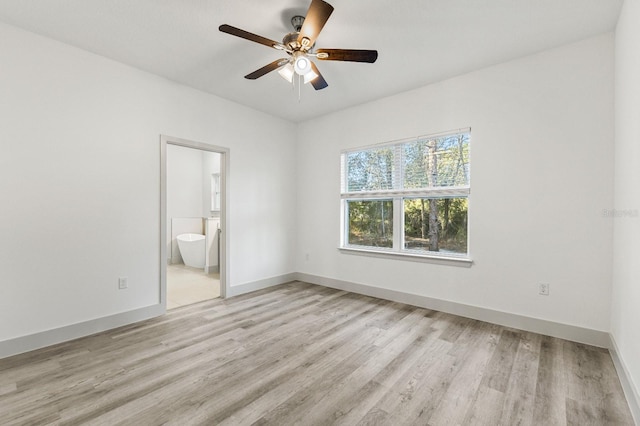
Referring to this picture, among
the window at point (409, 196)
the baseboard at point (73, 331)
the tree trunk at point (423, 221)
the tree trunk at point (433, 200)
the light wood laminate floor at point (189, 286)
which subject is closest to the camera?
the baseboard at point (73, 331)

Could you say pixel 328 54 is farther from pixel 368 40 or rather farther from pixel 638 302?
pixel 638 302

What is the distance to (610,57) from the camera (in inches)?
100

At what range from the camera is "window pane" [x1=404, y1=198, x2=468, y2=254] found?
136 inches

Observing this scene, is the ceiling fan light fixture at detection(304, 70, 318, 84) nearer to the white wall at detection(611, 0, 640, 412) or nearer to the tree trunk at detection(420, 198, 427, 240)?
the tree trunk at detection(420, 198, 427, 240)

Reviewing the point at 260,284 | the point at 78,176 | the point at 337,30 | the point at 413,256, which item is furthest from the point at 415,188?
the point at 78,176

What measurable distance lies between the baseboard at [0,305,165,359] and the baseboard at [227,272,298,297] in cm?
96

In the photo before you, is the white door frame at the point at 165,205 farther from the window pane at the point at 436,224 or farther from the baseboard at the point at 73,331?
the window pane at the point at 436,224

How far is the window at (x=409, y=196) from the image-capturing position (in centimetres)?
346

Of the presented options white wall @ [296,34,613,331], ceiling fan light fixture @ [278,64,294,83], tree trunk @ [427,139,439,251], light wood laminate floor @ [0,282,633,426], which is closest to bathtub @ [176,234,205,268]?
light wood laminate floor @ [0,282,633,426]

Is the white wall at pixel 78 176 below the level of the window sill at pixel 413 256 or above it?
above

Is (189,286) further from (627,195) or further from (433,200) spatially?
(627,195)

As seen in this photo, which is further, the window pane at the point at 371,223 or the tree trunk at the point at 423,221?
the window pane at the point at 371,223

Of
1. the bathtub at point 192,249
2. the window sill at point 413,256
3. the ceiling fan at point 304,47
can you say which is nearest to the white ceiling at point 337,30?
the ceiling fan at point 304,47

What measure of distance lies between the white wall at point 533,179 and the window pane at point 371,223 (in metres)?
0.54
